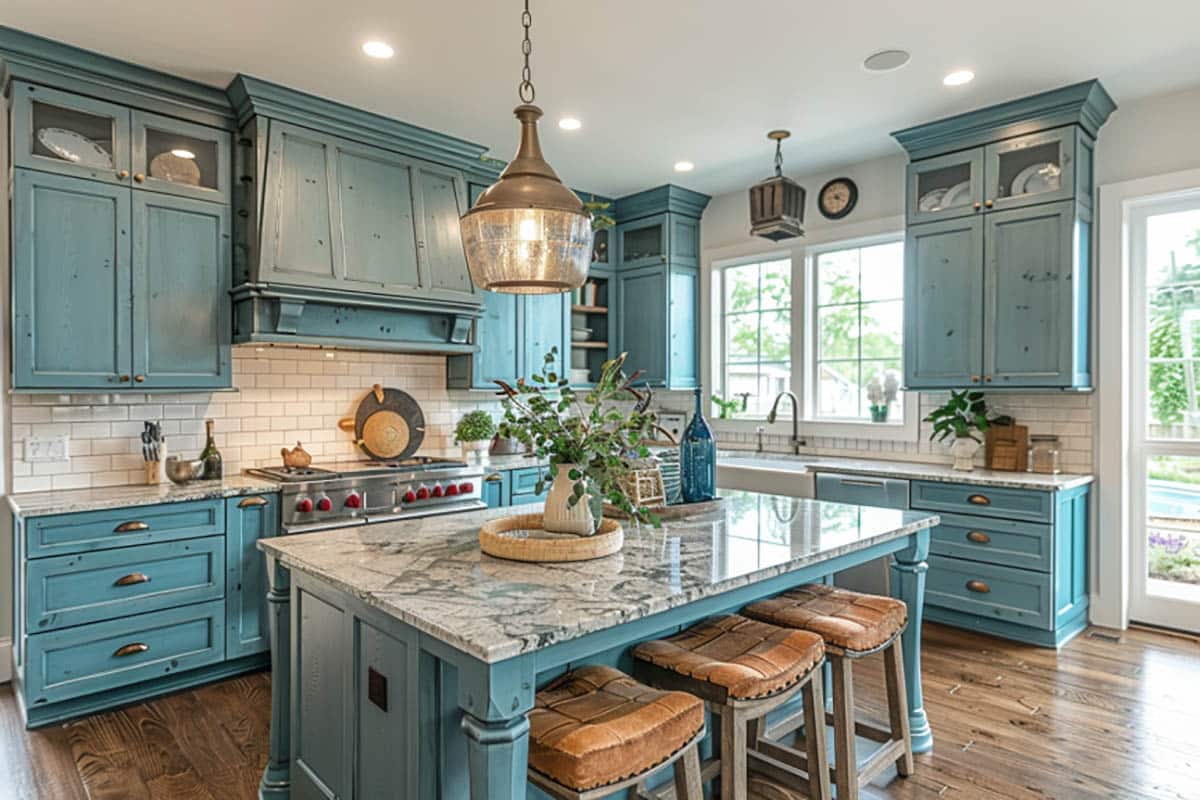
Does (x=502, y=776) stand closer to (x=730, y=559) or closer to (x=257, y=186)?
(x=730, y=559)

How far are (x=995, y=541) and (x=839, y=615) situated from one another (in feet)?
6.43

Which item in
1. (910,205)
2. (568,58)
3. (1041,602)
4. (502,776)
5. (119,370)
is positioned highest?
(568,58)

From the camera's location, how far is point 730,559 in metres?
1.95

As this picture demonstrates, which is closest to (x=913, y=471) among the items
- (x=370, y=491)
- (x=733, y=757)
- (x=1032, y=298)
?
(x=1032, y=298)

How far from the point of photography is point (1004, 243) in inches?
155

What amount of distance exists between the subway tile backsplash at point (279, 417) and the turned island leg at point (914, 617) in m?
2.08

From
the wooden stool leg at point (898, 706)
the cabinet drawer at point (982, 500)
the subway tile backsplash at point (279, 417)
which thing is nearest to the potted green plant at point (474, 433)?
the subway tile backsplash at point (279, 417)

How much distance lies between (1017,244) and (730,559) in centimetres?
297

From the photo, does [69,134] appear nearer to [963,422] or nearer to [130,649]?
[130,649]

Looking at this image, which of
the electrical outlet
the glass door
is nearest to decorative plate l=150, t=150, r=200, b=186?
the electrical outlet

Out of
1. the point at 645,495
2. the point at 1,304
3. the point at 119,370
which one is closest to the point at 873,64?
the point at 645,495

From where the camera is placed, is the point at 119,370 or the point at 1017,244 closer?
the point at 119,370

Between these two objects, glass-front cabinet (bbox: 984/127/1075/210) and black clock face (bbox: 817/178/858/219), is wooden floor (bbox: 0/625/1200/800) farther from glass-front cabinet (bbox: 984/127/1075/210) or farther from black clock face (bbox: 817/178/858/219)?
black clock face (bbox: 817/178/858/219)

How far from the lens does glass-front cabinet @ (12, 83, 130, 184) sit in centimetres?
309
